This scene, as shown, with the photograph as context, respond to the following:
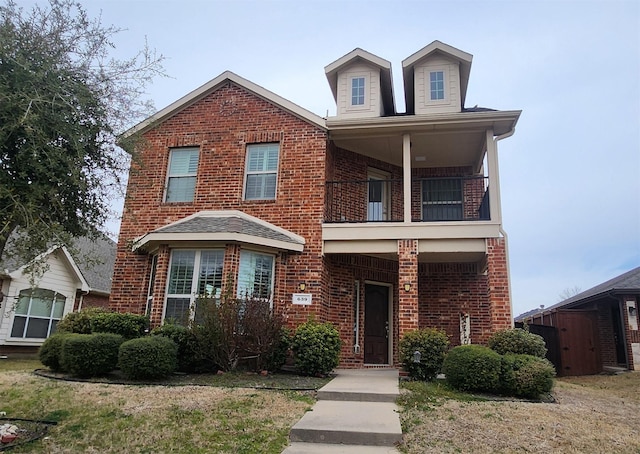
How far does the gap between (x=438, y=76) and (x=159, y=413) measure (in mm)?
10194

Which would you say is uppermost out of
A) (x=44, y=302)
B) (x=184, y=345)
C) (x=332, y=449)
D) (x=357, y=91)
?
(x=357, y=91)

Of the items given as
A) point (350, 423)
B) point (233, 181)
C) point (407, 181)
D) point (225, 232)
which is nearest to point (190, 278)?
point (225, 232)

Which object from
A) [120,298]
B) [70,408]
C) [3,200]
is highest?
[3,200]

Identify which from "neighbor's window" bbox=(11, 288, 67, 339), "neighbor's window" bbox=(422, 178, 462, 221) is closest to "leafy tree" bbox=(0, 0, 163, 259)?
"neighbor's window" bbox=(422, 178, 462, 221)

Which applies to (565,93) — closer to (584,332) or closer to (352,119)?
(584,332)

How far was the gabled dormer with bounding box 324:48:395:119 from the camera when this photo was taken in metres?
11.8

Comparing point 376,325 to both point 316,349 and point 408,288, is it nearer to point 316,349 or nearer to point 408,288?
point 408,288

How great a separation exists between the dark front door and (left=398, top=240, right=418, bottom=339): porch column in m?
2.09

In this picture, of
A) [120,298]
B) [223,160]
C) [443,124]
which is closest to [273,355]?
[120,298]

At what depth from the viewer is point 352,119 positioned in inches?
Result: 442

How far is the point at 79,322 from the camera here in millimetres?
9844

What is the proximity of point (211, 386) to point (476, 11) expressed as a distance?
10.4m

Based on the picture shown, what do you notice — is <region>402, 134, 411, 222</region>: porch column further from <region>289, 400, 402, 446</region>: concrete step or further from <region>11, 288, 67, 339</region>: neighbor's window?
<region>11, 288, 67, 339</region>: neighbor's window

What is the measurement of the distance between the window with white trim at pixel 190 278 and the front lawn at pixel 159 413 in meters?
2.13
